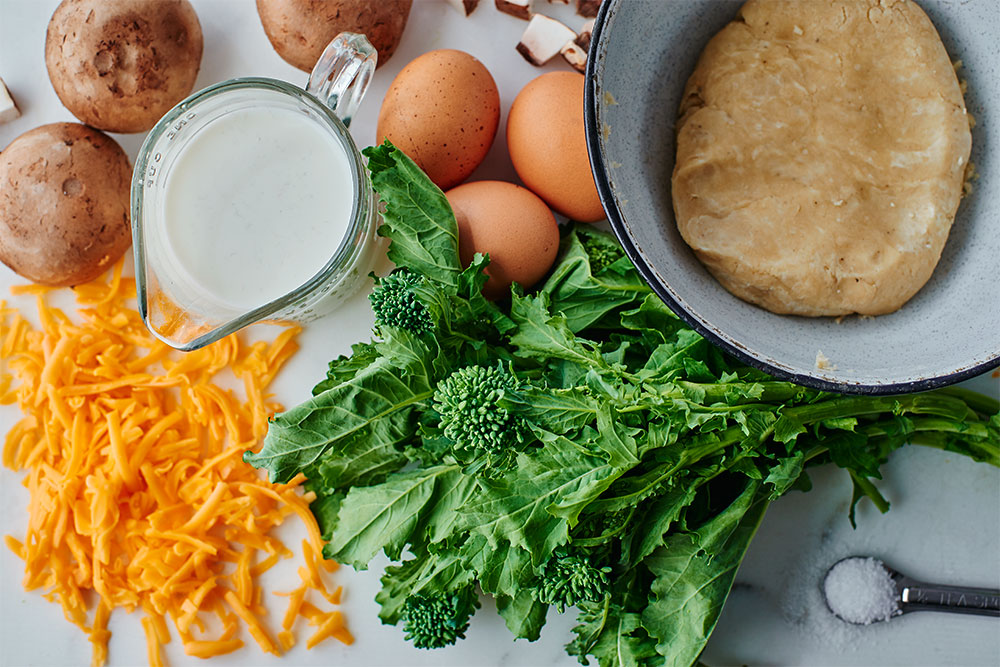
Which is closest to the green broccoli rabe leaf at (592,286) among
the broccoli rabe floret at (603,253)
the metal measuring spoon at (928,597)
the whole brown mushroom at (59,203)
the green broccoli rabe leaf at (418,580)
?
the broccoli rabe floret at (603,253)

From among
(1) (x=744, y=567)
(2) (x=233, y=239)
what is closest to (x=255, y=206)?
(2) (x=233, y=239)

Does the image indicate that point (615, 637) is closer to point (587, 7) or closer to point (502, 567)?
point (502, 567)

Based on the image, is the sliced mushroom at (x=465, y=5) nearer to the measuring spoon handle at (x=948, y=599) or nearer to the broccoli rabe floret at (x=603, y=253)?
the broccoli rabe floret at (x=603, y=253)

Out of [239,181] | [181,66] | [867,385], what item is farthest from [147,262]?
[867,385]

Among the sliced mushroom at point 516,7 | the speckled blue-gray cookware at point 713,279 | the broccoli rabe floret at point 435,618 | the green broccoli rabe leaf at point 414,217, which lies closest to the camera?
the speckled blue-gray cookware at point 713,279

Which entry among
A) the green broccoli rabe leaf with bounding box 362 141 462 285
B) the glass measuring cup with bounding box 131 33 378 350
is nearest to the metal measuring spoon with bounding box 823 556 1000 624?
the green broccoli rabe leaf with bounding box 362 141 462 285

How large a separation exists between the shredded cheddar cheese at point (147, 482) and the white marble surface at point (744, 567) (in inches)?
1.5

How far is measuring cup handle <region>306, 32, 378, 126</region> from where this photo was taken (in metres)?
1.09

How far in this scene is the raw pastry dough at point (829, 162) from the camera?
39.9 inches

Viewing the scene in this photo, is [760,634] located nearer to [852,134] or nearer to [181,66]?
[852,134]

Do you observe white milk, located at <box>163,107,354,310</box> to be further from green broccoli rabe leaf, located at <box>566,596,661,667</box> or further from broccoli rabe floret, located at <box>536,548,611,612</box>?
green broccoli rabe leaf, located at <box>566,596,661,667</box>

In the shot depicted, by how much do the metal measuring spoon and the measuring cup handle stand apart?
1017 millimetres

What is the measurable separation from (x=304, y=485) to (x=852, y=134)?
913mm

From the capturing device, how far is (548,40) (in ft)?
4.14
